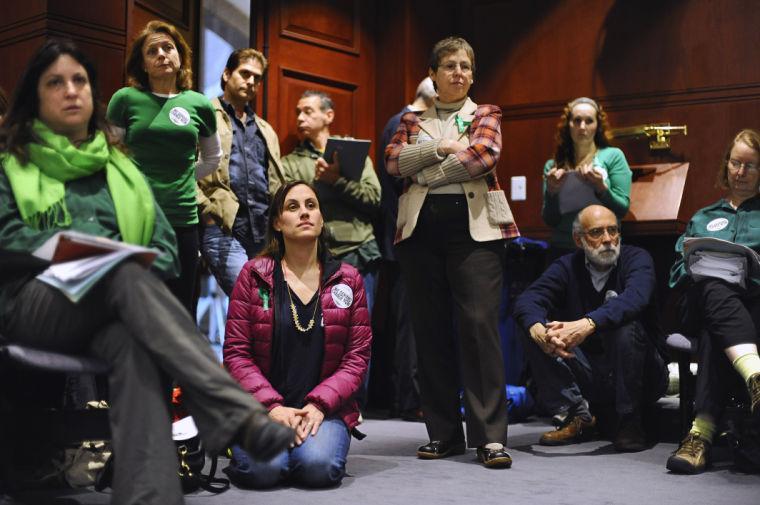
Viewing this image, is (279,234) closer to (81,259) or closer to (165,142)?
(165,142)

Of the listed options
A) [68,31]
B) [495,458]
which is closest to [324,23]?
[68,31]

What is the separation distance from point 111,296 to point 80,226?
0.31 meters

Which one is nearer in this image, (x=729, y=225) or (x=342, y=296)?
(x=342, y=296)

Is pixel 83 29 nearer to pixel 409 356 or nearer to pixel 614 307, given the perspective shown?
pixel 409 356

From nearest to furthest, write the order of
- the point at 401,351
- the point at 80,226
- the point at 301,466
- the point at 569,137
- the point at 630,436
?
the point at 80,226
the point at 301,466
the point at 630,436
the point at 569,137
the point at 401,351

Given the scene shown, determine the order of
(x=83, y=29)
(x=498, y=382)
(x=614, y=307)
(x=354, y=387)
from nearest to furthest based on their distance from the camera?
(x=354, y=387) → (x=498, y=382) → (x=614, y=307) → (x=83, y=29)

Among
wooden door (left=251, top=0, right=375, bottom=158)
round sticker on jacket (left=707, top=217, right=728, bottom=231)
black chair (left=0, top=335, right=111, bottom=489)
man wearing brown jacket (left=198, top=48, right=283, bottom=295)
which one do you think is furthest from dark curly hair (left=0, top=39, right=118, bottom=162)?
wooden door (left=251, top=0, right=375, bottom=158)

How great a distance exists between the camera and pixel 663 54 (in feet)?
17.6

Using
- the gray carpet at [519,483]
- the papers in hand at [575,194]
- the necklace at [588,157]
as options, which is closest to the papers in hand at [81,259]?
the gray carpet at [519,483]

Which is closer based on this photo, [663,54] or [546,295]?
[546,295]

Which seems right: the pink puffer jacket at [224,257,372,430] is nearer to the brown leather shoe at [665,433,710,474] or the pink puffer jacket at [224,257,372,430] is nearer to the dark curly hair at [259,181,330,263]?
the dark curly hair at [259,181,330,263]

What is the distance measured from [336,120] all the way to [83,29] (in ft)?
4.98

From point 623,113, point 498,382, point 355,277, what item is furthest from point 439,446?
point 623,113

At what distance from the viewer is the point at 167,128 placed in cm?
305
